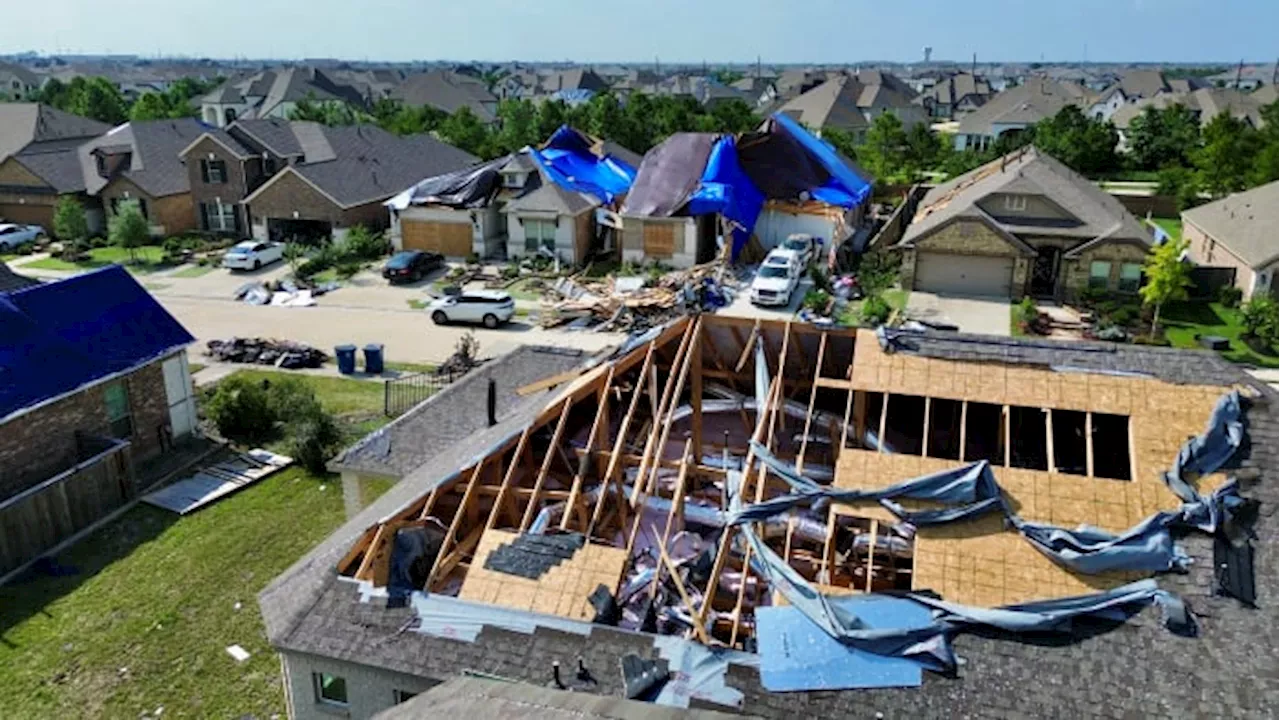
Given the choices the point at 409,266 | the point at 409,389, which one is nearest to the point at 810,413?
the point at 409,389

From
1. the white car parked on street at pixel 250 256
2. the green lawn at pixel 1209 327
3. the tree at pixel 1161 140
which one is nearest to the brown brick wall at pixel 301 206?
the white car parked on street at pixel 250 256

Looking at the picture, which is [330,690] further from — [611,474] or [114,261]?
[114,261]

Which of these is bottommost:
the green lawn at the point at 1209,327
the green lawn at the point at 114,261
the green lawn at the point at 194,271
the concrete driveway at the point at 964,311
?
the green lawn at the point at 1209,327

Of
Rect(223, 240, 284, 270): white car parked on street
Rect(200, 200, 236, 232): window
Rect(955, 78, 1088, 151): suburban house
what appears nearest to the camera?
Rect(223, 240, 284, 270): white car parked on street

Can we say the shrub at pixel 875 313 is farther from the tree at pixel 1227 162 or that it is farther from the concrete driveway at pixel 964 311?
the tree at pixel 1227 162

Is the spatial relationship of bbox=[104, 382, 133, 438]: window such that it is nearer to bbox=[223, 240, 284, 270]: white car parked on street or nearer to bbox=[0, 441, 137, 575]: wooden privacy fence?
bbox=[0, 441, 137, 575]: wooden privacy fence

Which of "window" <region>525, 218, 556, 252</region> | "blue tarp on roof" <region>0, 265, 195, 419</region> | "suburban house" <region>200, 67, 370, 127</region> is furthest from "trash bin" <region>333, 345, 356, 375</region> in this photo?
"suburban house" <region>200, 67, 370, 127</region>

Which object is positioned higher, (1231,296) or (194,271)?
(194,271)
